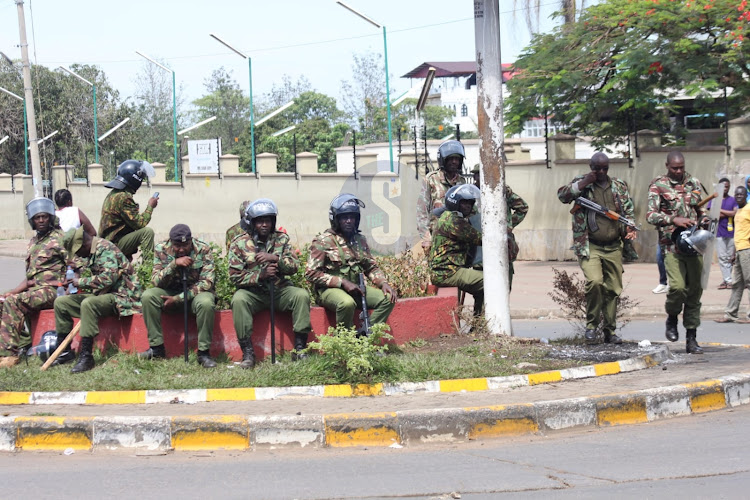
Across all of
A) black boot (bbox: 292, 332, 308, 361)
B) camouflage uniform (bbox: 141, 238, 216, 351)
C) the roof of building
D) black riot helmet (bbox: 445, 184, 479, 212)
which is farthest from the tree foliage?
the roof of building

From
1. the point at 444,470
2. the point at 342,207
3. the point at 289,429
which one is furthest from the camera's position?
the point at 342,207

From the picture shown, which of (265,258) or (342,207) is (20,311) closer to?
(265,258)

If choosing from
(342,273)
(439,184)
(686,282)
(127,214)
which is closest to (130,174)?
(127,214)

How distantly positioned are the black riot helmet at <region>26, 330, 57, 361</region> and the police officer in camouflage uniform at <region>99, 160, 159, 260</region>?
1955mm

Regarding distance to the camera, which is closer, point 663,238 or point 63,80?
point 663,238

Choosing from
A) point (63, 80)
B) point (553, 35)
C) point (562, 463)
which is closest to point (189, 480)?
point (562, 463)

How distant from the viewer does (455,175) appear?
32.0 ft

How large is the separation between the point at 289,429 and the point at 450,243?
3.43m

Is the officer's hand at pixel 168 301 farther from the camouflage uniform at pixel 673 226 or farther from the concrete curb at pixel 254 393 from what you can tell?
the camouflage uniform at pixel 673 226

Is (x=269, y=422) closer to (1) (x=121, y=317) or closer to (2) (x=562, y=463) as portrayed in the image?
(2) (x=562, y=463)

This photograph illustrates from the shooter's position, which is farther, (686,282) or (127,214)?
(127,214)

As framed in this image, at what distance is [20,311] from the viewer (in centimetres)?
873

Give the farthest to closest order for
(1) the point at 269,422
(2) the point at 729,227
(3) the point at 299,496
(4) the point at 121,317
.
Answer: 1. (2) the point at 729,227
2. (4) the point at 121,317
3. (1) the point at 269,422
4. (3) the point at 299,496

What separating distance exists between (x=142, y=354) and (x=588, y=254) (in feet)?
13.4
